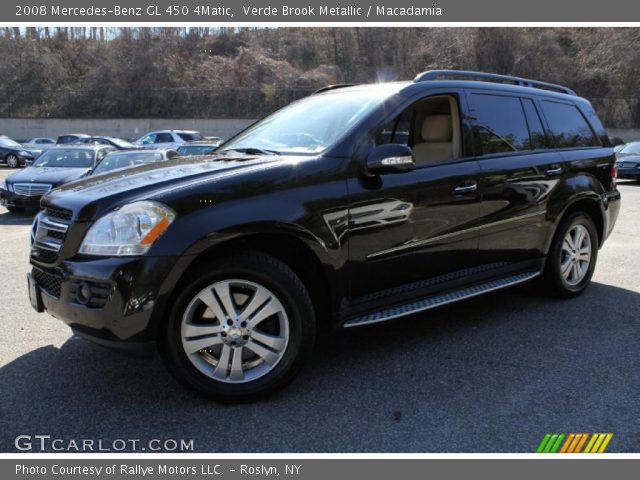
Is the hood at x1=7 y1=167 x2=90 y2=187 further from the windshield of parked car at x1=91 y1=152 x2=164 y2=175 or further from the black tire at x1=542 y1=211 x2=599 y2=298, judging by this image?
the black tire at x1=542 y1=211 x2=599 y2=298

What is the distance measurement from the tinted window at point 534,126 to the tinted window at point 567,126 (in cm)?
16

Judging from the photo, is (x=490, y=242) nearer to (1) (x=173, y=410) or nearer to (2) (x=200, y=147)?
(1) (x=173, y=410)

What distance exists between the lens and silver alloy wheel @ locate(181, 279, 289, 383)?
300 cm

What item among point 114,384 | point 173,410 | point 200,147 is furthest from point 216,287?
point 200,147

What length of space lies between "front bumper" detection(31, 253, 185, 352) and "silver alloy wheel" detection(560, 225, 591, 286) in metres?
3.70

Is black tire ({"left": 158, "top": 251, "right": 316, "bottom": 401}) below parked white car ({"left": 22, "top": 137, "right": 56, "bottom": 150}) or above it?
below

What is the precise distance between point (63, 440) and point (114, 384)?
607 millimetres

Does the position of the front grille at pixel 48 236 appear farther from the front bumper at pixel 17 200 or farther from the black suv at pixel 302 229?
the front bumper at pixel 17 200

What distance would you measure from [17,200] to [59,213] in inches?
364

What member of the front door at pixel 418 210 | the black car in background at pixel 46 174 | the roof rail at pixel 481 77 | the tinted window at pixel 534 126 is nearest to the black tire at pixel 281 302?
the front door at pixel 418 210

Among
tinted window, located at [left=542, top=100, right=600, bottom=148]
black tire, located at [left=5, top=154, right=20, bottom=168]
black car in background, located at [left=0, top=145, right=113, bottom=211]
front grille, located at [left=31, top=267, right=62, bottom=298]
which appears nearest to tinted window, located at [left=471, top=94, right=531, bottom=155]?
tinted window, located at [left=542, top=100, right=600, bottom=148]

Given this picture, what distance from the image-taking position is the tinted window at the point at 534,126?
4.71 m

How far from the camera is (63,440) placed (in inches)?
108

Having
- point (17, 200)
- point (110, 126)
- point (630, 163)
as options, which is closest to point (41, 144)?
point (110, 126)
